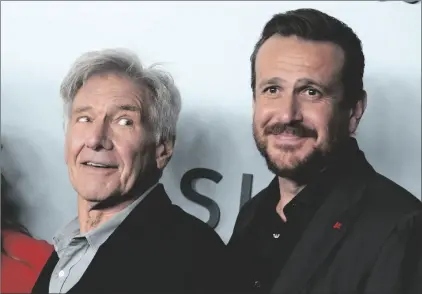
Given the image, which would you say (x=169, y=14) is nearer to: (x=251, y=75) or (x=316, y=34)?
(x=251, y=75)

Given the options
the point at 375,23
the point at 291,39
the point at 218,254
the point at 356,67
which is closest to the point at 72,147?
the point at 218,254

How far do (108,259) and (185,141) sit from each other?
0.99 feet

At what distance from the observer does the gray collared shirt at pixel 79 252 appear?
1267 mm

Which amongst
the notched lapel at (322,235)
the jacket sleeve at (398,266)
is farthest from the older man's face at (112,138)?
the jacket sleeve at (398,266)

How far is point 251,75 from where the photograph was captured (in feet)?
4.41

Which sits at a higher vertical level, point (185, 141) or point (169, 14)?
point (169, 14)

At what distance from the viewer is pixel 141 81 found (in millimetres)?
1275

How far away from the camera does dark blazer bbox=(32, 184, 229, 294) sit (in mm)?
1244

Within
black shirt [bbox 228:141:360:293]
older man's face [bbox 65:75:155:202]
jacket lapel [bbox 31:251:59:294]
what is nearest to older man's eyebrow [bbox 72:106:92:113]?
older man's face [bbox 65:75:155:202]

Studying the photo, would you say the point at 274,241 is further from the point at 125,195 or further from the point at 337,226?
the point at 125,195

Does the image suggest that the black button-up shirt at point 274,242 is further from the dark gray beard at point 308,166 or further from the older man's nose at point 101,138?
the older man's nose at point 101,138

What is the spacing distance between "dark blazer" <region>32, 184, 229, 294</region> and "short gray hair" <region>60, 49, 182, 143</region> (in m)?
0.13

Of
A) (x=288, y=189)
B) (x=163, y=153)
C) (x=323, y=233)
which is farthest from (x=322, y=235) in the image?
(x=163, y=153)

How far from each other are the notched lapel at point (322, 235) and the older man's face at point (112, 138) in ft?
1.12
